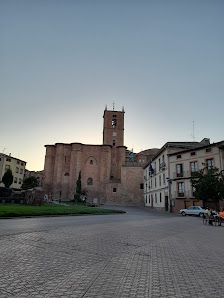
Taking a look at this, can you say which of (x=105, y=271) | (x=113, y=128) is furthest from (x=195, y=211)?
(x=113, y=128)

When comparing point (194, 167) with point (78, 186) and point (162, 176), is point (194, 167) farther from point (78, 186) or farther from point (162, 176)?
point (78, 186)

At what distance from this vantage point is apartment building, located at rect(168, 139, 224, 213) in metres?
27.7

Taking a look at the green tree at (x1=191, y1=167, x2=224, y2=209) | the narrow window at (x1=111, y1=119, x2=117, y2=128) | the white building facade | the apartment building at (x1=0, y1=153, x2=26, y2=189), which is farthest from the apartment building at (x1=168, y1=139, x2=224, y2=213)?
the apartment building at (x1=0, y1=153, x2=26, y2=189)

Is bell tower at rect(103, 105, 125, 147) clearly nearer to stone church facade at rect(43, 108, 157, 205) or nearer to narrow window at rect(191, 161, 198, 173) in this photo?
stone church facade at rect(43, 108, 157, 205)

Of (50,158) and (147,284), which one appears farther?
(50,158)

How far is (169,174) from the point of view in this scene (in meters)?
32.2

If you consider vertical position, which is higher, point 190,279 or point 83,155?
point 83,155

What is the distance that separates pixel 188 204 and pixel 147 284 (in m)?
28.5

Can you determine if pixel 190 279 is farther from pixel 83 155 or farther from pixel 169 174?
pixel 83 155

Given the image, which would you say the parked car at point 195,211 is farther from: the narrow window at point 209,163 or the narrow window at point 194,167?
the narrow window at point 194,167

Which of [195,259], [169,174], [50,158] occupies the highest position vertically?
[50,158]

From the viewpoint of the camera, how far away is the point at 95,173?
191ft

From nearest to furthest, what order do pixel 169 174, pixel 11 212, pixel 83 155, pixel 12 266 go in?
pixel 12 266 → pixel 11 212 → pixel 169 174 → pixel 83 155

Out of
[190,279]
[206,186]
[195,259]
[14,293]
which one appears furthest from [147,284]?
[206,186]
